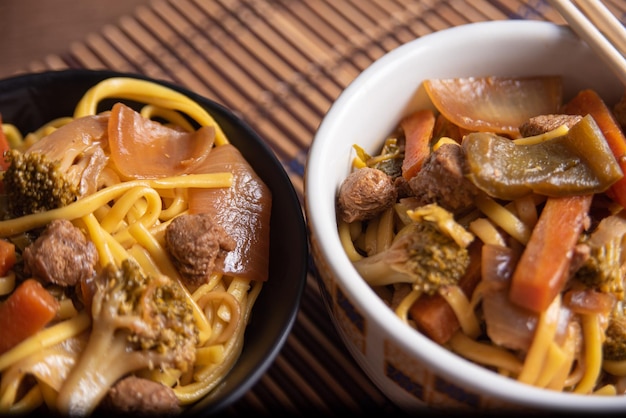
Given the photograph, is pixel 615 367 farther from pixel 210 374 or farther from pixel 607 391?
pixel 210 374

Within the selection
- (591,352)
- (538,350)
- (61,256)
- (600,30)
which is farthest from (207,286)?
(600,30)

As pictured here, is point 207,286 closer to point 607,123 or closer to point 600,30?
point 607,123

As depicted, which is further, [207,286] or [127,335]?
[207,286]

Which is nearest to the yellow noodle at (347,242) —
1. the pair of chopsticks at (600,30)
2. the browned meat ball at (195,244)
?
the browned meat ball at (195,244)

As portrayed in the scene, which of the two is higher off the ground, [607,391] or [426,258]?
[426,258]

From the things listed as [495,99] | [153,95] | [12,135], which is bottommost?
[12,135]

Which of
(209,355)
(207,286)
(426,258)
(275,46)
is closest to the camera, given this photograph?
(426,258)

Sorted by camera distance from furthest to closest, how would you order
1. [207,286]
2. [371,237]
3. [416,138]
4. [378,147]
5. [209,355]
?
[378,147], [416,138], [371,237], [207,286], [209,355]
